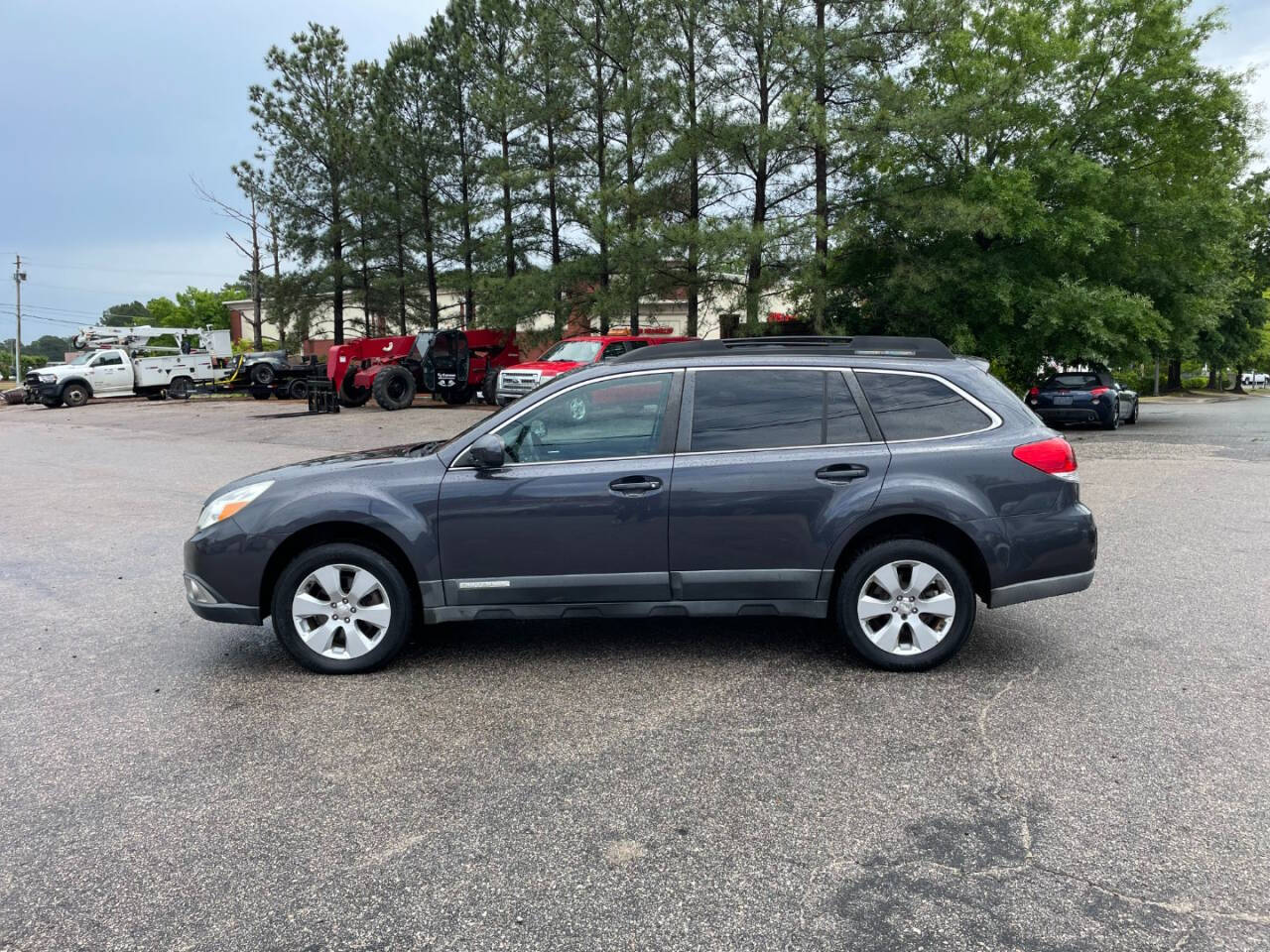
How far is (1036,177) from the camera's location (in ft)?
76.9

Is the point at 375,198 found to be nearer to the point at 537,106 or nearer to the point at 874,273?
the point at 537,106

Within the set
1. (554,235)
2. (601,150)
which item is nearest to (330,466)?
(601,150)

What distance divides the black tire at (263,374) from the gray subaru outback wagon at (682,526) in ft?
99.1

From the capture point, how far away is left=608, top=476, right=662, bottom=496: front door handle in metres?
4.61

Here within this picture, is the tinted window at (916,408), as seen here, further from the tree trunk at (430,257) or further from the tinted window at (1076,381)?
the tree trunk at (430,257)

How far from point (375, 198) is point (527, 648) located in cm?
3304

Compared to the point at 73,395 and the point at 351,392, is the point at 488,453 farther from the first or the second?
the point at 73,395

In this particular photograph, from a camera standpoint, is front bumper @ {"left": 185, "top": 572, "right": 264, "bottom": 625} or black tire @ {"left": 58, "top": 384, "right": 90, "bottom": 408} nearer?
front bumper @ {"left": 185, "top": 572, "right": 264, "bottom": 625}

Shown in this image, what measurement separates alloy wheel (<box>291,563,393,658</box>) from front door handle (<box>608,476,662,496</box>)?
4.27 feet

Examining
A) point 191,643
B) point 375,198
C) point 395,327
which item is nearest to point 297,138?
point 375,198

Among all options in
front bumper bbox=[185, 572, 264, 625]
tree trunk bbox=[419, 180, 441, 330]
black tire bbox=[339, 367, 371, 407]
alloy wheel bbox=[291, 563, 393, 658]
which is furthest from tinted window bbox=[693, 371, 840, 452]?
tree trunk bbox=[419, 180, 441, 330]

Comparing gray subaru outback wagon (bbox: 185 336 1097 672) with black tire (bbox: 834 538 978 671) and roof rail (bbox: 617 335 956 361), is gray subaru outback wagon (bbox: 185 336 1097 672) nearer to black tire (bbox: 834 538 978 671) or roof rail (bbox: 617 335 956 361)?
black tire (bbox: 834 538 978 671)

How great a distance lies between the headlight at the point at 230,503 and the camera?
4.76m

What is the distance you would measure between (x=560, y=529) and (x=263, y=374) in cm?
3124
